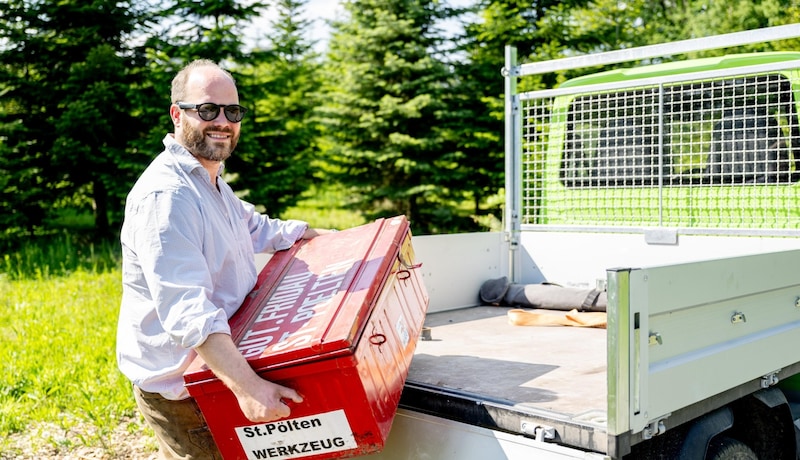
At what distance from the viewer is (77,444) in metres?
4.48

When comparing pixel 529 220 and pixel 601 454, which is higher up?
pixel 529 220

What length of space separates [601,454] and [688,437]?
25.2 inches

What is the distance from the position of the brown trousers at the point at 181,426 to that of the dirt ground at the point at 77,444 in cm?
187

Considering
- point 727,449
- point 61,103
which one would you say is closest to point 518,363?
point 727,449

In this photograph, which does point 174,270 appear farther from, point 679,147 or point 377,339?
point 679,147

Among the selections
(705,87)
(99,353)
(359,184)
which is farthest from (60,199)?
(705,87)

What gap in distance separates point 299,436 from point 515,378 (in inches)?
35.5

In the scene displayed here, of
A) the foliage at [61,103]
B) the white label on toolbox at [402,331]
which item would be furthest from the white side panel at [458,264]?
the foliage at [61,103]

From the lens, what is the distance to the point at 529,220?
5.08 m

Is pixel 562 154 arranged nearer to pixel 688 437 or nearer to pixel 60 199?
pixel 688 437

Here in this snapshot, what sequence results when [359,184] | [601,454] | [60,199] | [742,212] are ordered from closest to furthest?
[601,454], [742,212], [60,199], [359,184]

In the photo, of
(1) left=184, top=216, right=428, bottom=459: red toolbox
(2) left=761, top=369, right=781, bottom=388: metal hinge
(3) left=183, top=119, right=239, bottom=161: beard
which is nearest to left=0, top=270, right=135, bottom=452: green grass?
(1) left=184, top=216, right=428, bottom=459: red toolbox

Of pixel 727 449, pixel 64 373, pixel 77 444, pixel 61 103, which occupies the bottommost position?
pixel 77 444

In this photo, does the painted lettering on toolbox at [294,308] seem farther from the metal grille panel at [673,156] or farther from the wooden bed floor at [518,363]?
the metal grille panel at [673,156]
